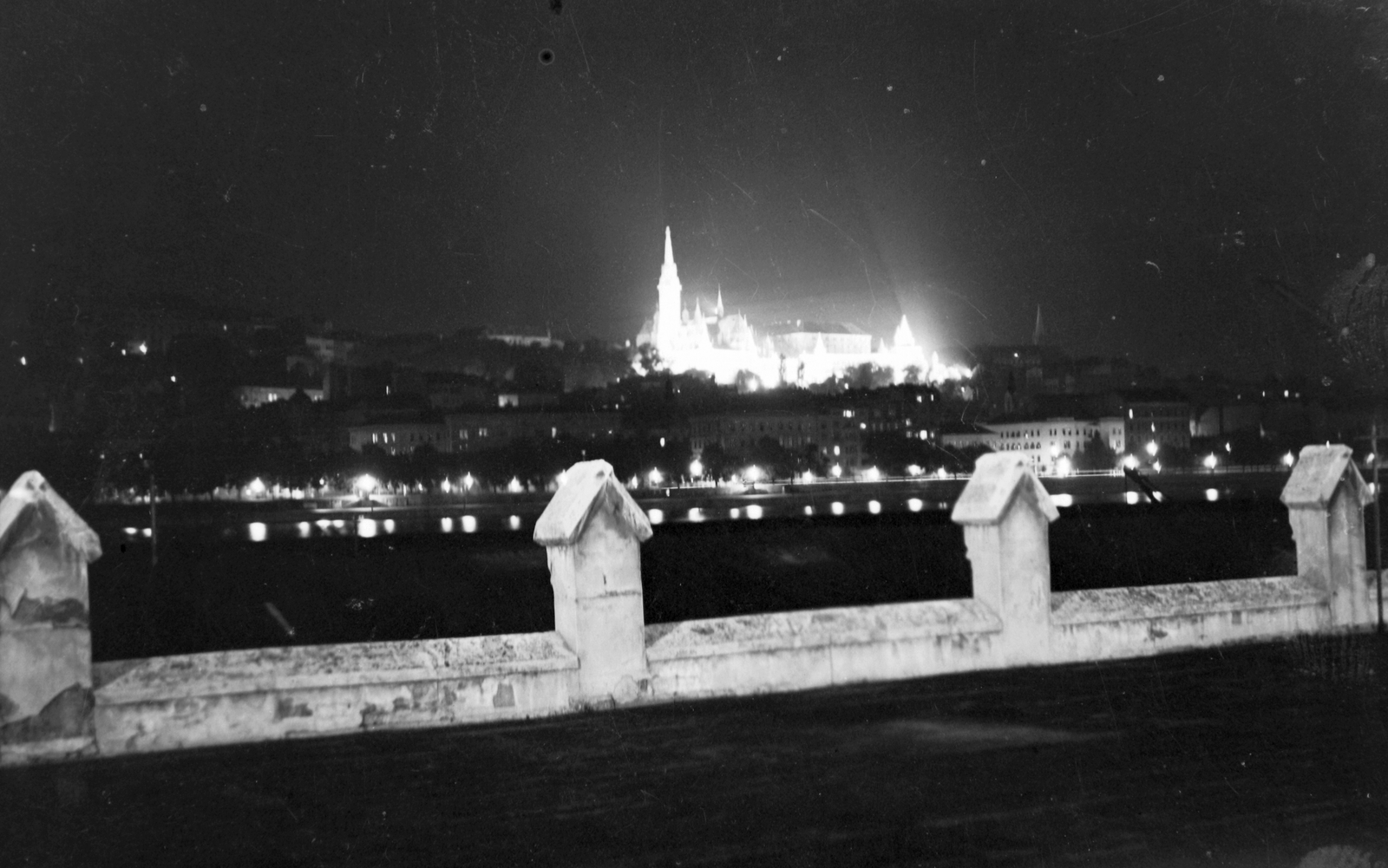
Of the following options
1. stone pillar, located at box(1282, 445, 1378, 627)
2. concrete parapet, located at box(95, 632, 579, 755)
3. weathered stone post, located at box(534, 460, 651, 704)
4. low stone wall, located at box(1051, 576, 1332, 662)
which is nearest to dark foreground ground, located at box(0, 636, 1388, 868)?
concrete parapet, located at box(95, 632, 579, 755)

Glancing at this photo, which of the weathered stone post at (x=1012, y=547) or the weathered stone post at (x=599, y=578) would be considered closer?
the weathered stone post at (x=599, y=578)

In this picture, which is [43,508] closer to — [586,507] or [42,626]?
[42,626]

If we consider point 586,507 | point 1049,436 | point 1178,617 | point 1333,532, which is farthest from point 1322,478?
point 1049,436

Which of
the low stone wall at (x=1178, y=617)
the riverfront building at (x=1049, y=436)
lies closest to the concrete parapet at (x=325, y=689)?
the low stone wall at (x=1178, y=617)

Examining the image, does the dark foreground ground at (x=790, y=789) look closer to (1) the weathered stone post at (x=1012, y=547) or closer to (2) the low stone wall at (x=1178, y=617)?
(1) the weathered stone post at (x=1012, y=547)

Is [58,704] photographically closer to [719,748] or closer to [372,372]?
[719,748]

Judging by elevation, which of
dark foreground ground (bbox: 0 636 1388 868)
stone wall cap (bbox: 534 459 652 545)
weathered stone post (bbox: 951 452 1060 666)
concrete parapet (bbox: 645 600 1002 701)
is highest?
stone wall cap (bbox: 534 459 652 545)

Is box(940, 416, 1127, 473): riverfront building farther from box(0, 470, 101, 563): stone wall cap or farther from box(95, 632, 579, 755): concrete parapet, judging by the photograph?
box(0, 470, 101, 563): stone wall cap
